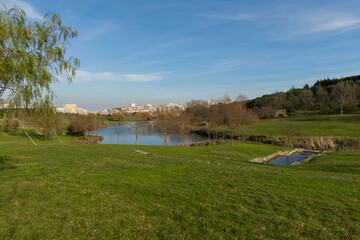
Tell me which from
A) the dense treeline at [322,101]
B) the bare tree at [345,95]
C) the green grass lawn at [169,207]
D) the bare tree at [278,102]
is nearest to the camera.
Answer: the green grass lawn at [169,207]

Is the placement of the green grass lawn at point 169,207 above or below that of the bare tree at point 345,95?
below

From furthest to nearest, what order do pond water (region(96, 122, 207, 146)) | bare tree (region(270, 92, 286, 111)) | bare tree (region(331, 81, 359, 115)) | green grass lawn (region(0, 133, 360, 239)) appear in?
1. bare tree (region(270, 92, 286, 111))
2. bare tree (region(331, 81, 359, 115))
3. pond water (region(96, 122, 207, 146))
4. green grass lawn (region(0, 133, 360, 239))

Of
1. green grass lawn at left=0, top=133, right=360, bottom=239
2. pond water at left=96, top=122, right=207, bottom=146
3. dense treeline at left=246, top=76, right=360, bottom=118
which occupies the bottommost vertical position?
pond water at left=96, top=122, right=207, bottom=146

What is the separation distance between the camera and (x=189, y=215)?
539 cm

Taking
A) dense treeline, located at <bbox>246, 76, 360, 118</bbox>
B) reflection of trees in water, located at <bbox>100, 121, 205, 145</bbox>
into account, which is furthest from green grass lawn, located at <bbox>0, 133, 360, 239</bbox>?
dense treeline, located at <bbox>246, 76, 360, 118</bbox>

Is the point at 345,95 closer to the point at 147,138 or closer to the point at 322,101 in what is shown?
the point at 322,101

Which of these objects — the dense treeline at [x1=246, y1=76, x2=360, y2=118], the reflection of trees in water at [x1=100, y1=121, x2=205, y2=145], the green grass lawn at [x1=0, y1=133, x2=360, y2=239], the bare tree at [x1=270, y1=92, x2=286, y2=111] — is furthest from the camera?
the bare tree at [x1=270, y1=92, x2=286, y2=111]

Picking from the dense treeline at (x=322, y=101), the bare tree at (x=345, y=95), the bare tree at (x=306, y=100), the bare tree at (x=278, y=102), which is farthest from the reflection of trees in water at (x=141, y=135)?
the bare tree at (x=306, y=100)

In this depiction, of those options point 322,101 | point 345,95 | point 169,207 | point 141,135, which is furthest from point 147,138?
point 345,95

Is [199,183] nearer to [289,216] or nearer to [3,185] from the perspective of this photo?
[289,216]

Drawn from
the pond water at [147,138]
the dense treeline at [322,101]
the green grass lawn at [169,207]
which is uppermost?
the dense treeline at [322,101]

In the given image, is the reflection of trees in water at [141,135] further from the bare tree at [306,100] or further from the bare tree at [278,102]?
the bare tree at [306,100]

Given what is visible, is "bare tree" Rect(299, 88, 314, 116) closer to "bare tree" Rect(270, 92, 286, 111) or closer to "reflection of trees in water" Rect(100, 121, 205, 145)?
"bare tree" Rect(270, 92, 286, 111)

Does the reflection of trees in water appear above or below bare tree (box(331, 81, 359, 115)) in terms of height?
below
